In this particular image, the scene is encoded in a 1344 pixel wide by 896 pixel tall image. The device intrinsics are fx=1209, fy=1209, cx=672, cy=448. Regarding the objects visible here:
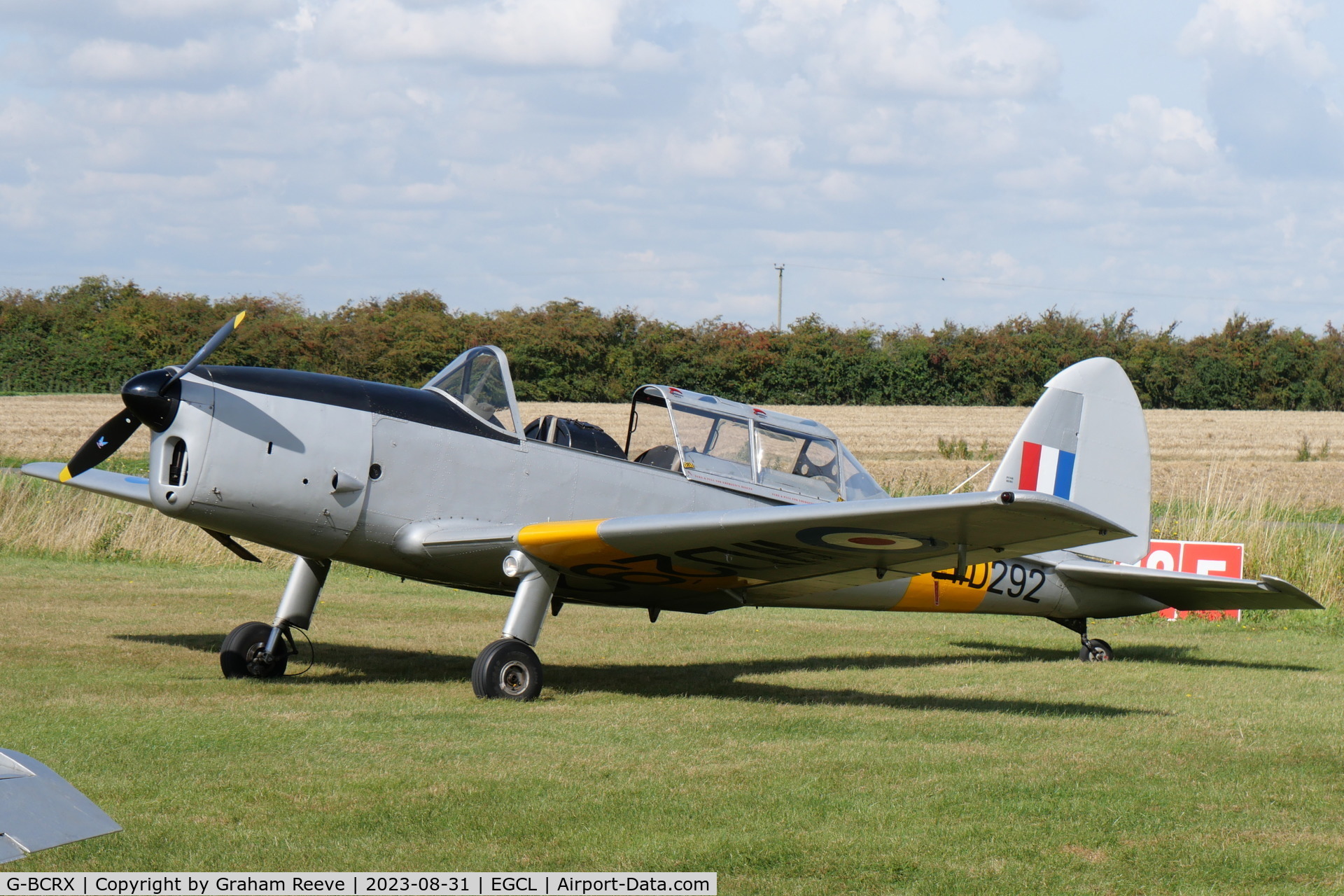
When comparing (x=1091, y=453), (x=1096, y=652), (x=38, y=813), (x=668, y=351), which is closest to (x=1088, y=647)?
(x=1096, y=652)

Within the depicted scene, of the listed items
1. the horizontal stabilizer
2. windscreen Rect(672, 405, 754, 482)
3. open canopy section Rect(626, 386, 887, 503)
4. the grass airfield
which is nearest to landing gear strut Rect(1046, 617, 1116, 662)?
the grass airfield

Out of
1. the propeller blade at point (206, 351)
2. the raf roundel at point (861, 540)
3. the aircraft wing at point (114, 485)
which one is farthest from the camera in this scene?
the aircraft wing at point (114, 485)

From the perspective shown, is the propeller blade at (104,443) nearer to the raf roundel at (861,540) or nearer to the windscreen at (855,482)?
the raf roundel at (861,540)

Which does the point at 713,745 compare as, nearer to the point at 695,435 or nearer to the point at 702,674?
the point at 695,435

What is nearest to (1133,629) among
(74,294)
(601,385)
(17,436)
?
(601,385)

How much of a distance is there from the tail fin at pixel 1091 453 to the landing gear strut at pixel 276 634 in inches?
209

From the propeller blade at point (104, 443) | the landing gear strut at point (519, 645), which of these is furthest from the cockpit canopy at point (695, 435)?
the propeller blade at point (104, 443)

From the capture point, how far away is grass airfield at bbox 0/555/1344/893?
13.6ft

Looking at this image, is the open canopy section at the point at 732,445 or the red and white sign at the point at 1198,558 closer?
the open canopy section at the point at 732,445

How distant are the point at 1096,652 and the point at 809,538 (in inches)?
168

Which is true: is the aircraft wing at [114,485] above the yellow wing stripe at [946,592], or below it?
above

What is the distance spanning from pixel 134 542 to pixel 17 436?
18.0 m

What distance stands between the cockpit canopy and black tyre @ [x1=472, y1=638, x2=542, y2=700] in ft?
4.63

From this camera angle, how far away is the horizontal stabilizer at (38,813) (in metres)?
1.81
